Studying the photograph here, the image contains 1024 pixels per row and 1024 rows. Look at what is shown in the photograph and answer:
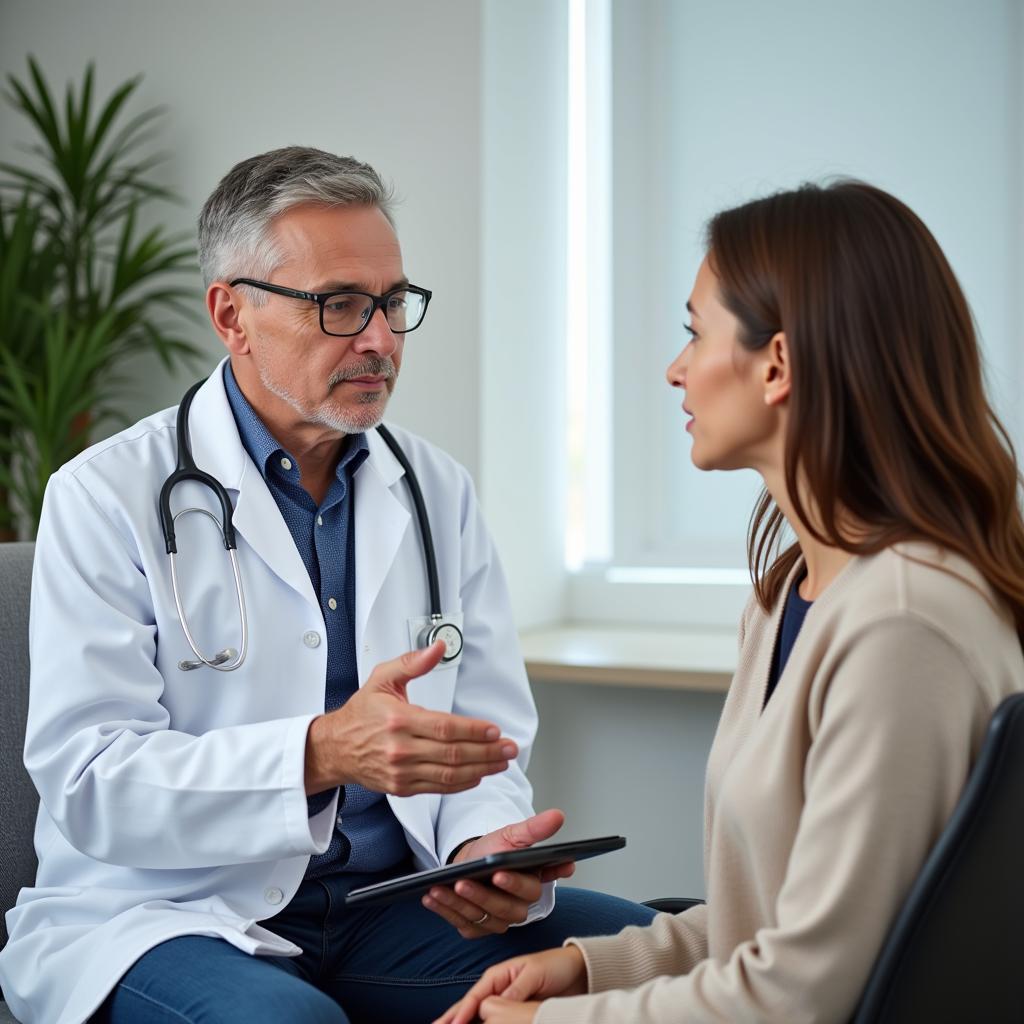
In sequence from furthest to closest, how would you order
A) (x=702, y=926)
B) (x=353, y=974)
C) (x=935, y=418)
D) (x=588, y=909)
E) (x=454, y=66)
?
(x=454, y=66), (x=588, y=909), (x=353, y=974), (x=702, y=926), (x=935, y=418)

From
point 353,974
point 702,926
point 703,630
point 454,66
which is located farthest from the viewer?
point 703,630

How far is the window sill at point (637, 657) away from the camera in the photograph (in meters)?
2.16

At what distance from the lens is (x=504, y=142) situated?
2.50 m

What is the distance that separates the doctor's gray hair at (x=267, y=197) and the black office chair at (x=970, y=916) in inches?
44.0

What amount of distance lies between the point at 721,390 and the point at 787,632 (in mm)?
259

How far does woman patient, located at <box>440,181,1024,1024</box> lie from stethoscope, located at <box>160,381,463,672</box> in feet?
1.46

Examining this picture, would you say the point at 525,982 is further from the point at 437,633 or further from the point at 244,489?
the point at 244,489

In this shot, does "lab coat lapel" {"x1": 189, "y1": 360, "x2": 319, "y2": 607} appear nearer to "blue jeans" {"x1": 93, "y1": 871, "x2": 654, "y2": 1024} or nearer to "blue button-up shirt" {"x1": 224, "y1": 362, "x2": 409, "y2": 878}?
"blue button-up shirt" {"x1": 224, "y1": 362, "x2": 409, "y2": 878}

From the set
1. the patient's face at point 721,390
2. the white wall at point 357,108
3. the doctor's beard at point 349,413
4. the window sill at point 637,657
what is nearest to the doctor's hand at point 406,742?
the patient's face at point 721,390

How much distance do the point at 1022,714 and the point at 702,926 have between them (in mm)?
519

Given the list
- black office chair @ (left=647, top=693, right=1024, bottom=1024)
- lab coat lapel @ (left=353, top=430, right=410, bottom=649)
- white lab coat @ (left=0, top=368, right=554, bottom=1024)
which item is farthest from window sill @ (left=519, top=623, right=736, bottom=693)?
black office chair @ (left=647, top=693, right=1024, bottom=1024)

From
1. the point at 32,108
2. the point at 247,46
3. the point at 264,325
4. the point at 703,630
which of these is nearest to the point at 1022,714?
the point at 264,325

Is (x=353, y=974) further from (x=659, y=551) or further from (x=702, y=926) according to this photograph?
(x=659, y=551)

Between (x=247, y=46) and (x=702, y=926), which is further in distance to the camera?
(x=247, y=46)
